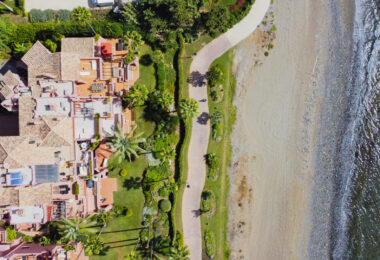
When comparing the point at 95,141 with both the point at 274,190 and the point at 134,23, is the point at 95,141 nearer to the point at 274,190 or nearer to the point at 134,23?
the point at 134,23

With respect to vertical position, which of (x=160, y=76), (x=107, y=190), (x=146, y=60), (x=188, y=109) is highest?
(x=146, y=60)

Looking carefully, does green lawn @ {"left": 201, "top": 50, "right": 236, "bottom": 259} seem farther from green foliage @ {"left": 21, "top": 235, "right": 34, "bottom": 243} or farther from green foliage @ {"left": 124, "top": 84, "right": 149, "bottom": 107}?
green foliage @ {"left": 21, "top": 235, "right": 34, "bottom": 243}

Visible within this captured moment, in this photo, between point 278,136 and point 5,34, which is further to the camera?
point 278,136

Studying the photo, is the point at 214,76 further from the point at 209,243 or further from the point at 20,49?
the point at 20,49

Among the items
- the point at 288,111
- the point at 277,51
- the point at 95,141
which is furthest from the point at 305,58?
the point at 95,141

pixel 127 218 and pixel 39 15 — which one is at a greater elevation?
pixel 39 15

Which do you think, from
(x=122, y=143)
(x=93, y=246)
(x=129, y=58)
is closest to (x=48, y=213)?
(x=93, y=246)

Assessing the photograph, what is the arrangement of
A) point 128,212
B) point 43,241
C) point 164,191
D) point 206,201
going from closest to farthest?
point 43,241 → point 128,212 → point 164,191 → point 206,201

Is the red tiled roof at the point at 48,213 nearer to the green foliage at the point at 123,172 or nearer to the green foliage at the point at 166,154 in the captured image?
the green foliage at the point at 123,172
